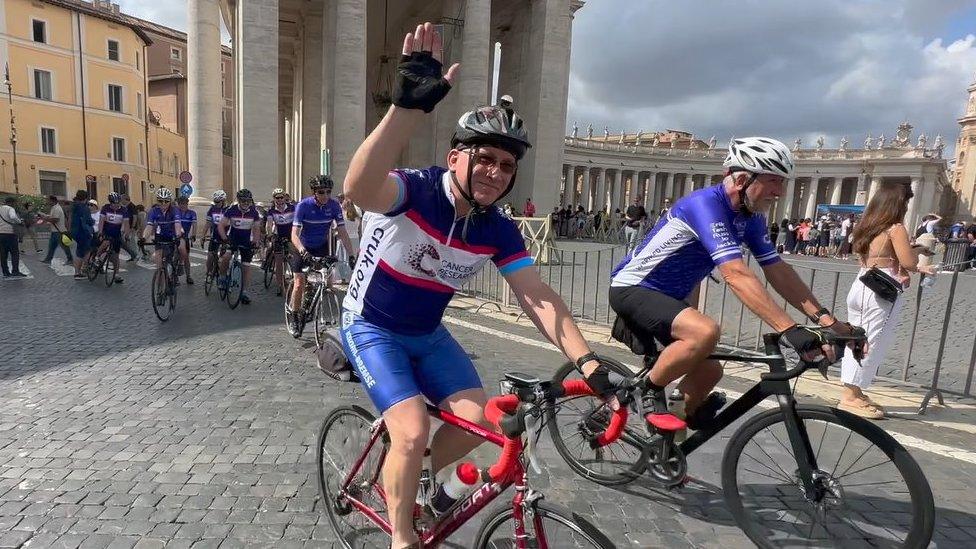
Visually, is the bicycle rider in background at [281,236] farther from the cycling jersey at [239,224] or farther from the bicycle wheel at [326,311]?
the bicycle wheel at [326,311]

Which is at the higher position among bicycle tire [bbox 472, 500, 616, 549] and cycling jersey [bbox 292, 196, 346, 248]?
cycling jersey [bbox 292, 196, 346, 248]

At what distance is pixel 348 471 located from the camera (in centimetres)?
265

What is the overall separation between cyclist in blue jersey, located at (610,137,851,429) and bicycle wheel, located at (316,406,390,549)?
4.99 ft

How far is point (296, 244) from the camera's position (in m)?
7.21

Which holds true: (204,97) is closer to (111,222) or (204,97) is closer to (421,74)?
(111,222)

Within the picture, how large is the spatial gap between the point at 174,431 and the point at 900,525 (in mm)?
4517

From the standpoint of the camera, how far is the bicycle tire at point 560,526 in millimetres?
1695

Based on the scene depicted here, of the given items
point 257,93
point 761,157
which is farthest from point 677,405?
point 257,93

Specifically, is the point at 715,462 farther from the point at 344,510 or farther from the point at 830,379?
the point at 830,379

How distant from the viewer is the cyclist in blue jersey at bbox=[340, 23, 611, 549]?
1943mm

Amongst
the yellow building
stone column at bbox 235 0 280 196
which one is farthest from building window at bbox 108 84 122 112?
stone column at bbox 235 0 280 196

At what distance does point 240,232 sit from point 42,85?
47.4 m

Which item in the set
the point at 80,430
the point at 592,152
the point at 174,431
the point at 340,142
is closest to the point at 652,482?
the point at 174,431

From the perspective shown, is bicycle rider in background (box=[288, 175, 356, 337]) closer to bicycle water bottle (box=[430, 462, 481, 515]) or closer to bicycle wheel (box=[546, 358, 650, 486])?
bicycle wheel (box=[546, 358, 650, 486])
